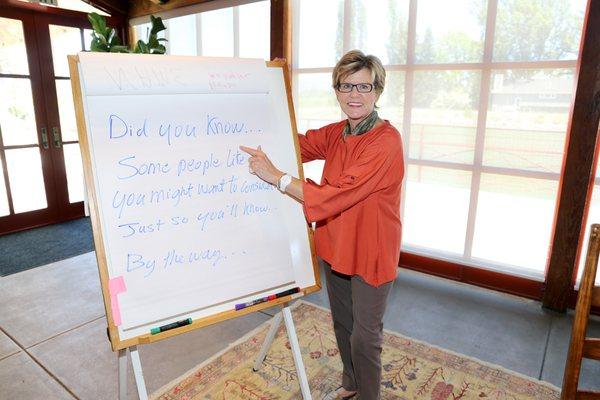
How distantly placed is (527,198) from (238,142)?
208 cm

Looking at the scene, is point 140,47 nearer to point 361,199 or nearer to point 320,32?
point 320,32

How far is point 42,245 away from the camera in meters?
3.64

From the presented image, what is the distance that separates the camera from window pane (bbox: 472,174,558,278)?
8.45 ft

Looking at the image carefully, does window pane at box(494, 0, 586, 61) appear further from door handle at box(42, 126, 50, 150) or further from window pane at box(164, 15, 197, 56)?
door handle at box(42, 126, 50, 150)

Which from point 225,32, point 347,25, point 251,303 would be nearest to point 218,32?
point 225,32

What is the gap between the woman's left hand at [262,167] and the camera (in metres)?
1.37

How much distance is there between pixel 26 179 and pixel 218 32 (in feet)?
7.97

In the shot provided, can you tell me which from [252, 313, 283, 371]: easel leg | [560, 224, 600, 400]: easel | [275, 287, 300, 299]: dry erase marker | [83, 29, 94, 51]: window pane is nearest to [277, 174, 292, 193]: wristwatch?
[275, 287, 300, 299]: dry erase marker

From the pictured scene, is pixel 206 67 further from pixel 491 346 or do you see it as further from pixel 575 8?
pixel 575 8

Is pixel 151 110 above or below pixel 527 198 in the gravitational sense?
Answer: above

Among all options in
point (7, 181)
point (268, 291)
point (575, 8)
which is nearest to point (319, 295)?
point (268, 291)

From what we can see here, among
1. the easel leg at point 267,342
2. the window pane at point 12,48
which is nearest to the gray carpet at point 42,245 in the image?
the window pane at point 12,48

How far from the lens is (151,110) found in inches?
48.2

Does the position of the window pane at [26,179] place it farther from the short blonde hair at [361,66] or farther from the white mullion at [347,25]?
the short blonde hair at [361,66]
